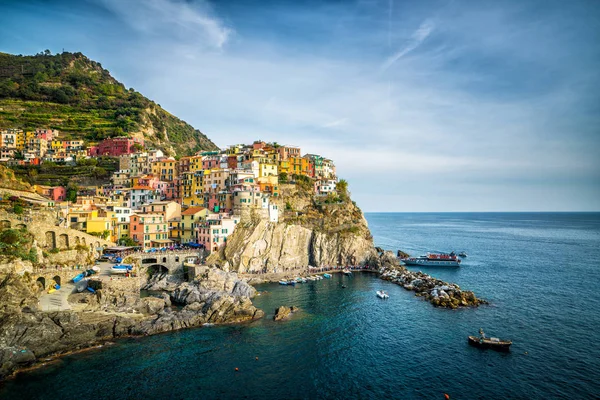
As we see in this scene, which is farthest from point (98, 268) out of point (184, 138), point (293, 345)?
point (184, 138)

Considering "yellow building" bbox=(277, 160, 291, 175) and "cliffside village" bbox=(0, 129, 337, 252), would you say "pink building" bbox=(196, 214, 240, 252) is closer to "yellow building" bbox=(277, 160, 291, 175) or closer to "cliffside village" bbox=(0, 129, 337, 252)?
"cliffside village" bbox=(0, 129, 337, 252)

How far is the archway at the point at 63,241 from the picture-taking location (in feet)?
177

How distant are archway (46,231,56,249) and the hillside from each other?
63.4 metres

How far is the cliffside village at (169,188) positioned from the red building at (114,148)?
0.88ft

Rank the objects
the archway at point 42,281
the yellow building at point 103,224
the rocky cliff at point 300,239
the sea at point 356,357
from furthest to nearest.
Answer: the rocky cliff at point 300,239
the yellow building at point 103,224
the archway at point 42,281
the sea at point 356,357

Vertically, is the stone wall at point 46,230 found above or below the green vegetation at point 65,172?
below

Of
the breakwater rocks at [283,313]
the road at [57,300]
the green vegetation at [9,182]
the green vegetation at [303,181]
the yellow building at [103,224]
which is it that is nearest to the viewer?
the road at [57,300]

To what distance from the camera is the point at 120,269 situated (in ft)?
176

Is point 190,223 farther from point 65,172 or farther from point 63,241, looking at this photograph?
point 65,172

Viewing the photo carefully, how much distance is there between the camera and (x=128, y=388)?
29766 mm

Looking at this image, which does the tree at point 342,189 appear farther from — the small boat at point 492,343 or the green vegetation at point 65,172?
the green vegetation at point 65,172

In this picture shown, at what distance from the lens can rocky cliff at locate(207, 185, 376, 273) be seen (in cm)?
6906

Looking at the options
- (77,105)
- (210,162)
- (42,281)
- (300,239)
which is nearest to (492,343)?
(300,239)

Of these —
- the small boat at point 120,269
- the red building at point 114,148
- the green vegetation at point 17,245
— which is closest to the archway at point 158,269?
the small boat at point 120,269
